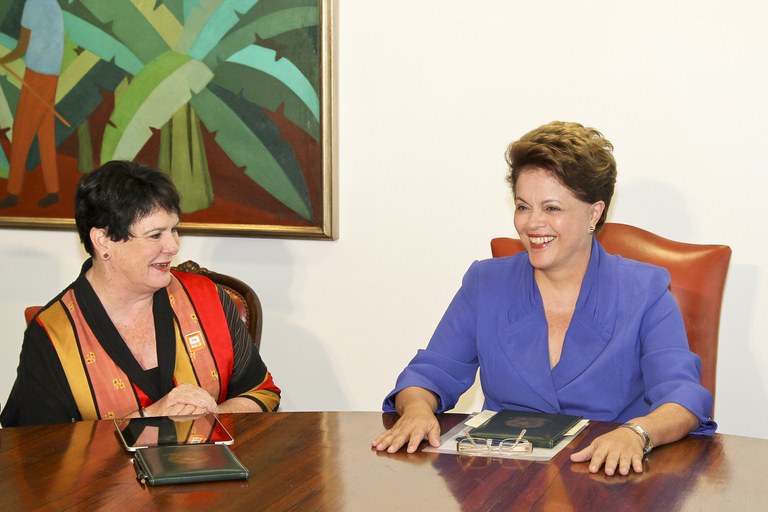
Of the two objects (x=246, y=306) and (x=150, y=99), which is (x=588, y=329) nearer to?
(x=246, y=306)

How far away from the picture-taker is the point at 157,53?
12.8ft

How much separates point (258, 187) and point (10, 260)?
1.25 meters

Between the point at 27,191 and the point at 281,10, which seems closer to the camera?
the point at 281,10

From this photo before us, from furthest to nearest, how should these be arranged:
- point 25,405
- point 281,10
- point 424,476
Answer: point 281,10 < point 25,405 < point 424,476

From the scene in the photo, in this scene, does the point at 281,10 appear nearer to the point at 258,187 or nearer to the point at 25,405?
the point at 258,187

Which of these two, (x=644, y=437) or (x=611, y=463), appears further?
(x=644, y=437)

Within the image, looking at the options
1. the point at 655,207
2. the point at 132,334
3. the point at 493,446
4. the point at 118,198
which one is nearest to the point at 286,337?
the point at 132,334

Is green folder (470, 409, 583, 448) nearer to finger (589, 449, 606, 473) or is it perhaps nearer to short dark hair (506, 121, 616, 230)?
finger (589, 449, 606, 473)

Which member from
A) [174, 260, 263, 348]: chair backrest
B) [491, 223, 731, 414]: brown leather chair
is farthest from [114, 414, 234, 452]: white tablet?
[491, 223, 731, 414]: brown leather chair

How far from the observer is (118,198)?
285 cm

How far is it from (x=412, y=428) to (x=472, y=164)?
1.58 metres

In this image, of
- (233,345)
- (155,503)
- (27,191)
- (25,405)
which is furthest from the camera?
(27,191)

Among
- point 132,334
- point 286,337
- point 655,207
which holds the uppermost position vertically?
point 655,207

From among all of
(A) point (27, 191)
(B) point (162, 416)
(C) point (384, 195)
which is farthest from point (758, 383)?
(A) point (27, 191)
